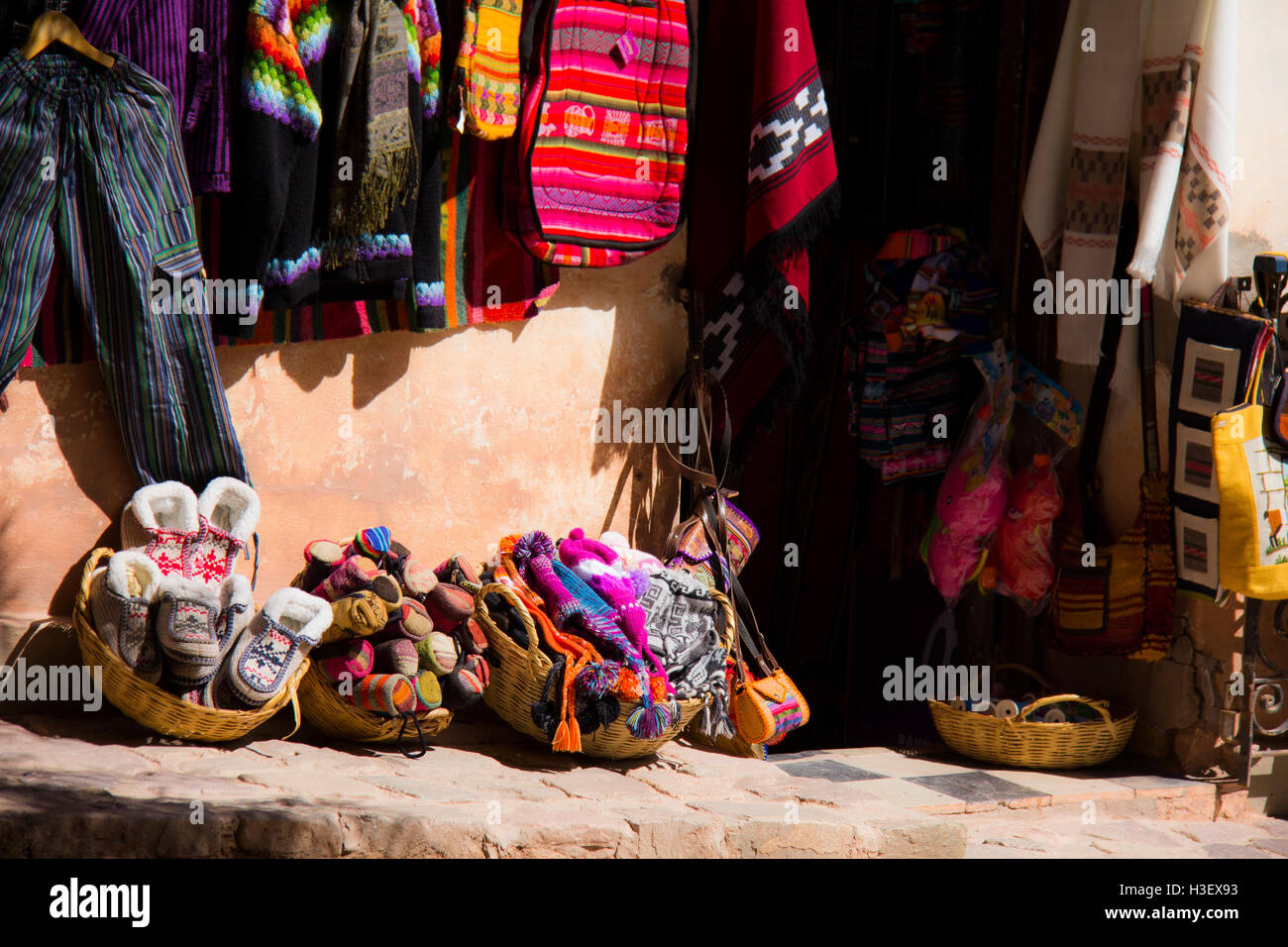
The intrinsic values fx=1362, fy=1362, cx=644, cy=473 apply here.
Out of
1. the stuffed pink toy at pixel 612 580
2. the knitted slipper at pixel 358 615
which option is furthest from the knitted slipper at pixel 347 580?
the stuffed pink toy at pixel 612 580

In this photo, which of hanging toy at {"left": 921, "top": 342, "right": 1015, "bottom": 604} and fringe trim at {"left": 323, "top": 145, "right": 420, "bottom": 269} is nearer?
fringe trim at {"left": 323, "top": 145, "right": 420, "bottom": 269}

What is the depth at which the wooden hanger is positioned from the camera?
11.6 ft

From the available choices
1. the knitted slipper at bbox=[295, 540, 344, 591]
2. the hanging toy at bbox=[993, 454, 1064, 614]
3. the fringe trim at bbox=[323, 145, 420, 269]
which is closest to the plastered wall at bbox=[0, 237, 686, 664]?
the knitted slipper at bbox=[295, 540, 344, 591]

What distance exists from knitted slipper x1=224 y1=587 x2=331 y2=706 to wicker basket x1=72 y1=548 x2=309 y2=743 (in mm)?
49

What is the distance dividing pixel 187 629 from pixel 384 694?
0.57m

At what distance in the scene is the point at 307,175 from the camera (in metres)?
3.84

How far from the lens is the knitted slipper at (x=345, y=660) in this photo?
3.78 metres

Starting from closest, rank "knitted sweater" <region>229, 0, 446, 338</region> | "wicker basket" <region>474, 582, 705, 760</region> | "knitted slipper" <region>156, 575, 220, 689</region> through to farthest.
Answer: "knitted slipper" <region>156, 575, 220, 689</region> < "knitted sweater" <region>229, 0, 446, 338</region> < "wicker basket" <region>474, 582, 705, 760</region>

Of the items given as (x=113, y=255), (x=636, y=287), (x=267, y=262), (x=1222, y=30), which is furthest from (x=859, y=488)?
(x=113, y=255)

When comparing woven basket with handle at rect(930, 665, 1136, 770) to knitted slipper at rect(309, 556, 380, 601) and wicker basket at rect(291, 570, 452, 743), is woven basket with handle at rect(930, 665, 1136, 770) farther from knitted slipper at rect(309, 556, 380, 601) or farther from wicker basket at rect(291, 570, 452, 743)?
knitted slipper at rect(309, 556, 380, 601)

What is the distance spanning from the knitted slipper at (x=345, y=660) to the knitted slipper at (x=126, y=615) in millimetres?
453

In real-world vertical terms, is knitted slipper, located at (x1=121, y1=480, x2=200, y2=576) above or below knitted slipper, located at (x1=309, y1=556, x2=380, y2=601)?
above

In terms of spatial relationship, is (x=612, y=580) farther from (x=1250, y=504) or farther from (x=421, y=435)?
(x=1250, y=504)

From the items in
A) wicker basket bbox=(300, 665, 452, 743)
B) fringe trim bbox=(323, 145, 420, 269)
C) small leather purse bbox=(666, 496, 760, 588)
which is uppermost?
fringe trim bbox=(323, 145, 420, 269)
